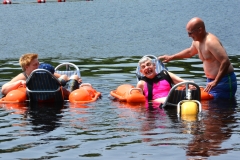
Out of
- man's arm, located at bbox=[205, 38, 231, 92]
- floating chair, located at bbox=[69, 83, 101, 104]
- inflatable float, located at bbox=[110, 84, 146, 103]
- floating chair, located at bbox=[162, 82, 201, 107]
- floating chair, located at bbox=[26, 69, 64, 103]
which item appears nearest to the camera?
floating chair, located at bbox=[162, 82, 201, 107]

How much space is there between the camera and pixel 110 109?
503 inches

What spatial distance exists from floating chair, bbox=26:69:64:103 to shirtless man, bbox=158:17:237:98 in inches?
111

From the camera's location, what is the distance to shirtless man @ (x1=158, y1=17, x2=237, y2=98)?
42.6 ft

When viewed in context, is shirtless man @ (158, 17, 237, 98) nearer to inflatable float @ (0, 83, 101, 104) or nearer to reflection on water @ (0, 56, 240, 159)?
reflection on water @ (0, 56, 240, 159)

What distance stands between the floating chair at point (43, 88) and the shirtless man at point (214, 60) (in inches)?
111

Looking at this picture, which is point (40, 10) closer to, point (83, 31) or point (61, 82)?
point (83, 31)

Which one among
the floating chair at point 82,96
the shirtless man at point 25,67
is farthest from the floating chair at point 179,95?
the shirtless man at point 25,67

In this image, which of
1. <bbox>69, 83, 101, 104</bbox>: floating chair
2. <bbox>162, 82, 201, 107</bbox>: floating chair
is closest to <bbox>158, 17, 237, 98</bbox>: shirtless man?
<bbox>162, 82, 201, 107</bbox>: floating chair

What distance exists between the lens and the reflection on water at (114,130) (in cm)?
913

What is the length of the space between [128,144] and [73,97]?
4128mm

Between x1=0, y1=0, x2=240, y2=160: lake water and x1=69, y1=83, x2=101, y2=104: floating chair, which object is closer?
x1=0, y1=0, x2=240, y2=160: lake water

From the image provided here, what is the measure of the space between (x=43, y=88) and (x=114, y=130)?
318 cm

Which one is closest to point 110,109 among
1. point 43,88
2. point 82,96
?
point 82,96

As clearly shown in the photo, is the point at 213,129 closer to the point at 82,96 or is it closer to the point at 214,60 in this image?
the point at 214,60
